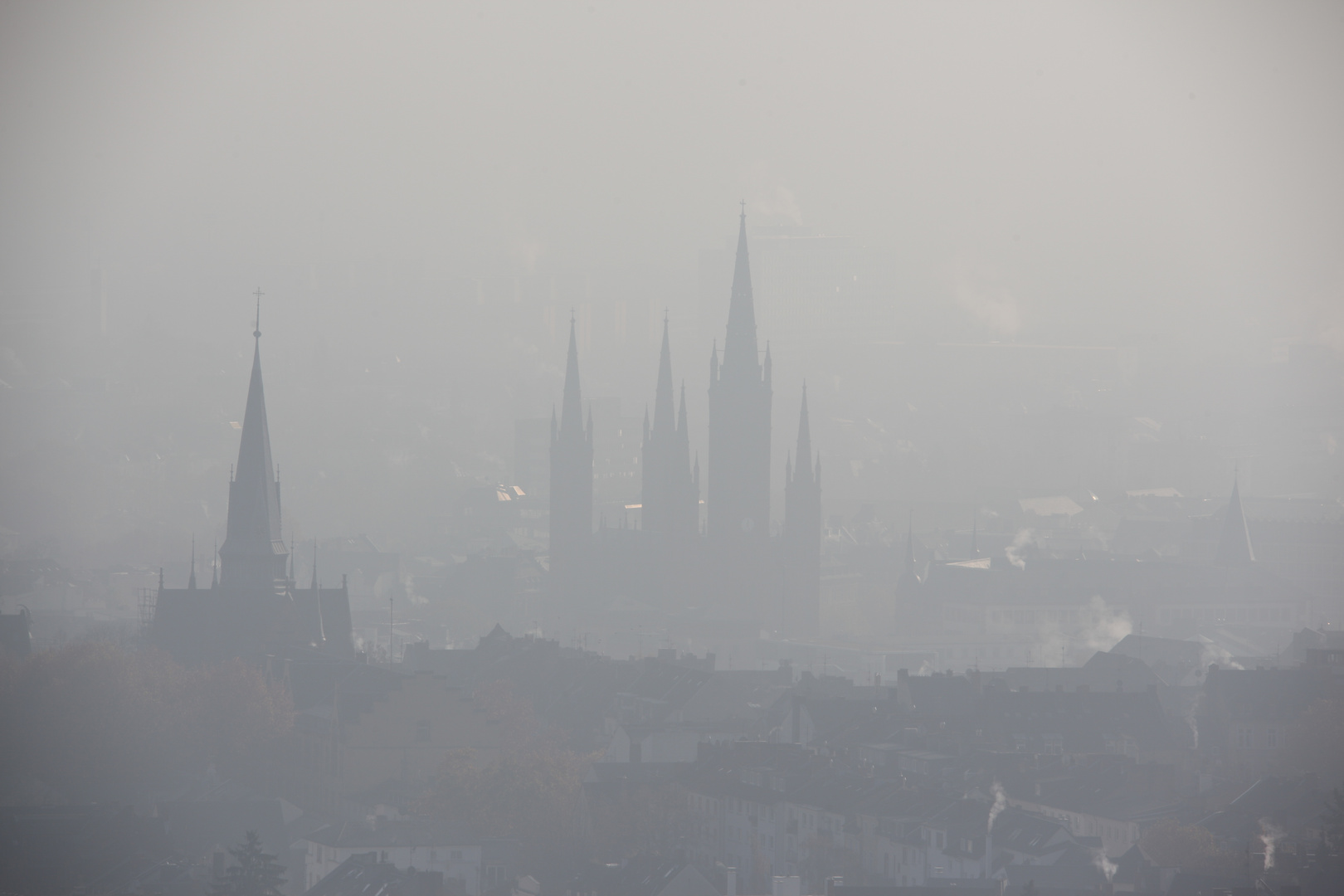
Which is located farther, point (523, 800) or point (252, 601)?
point (252, 601)

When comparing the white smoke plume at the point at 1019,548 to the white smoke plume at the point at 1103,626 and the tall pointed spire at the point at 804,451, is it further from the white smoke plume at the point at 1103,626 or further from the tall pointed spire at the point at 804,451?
the tall pointed spire at the point at 804,451

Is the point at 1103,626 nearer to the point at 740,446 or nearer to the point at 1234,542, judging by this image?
the point at 1234,542

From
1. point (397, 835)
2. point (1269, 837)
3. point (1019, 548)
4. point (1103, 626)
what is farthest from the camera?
point (1019, 548)

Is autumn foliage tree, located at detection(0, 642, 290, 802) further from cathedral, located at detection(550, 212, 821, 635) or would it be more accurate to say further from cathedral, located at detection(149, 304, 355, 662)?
cathedral, located at detection(550, 212, 821, 635)

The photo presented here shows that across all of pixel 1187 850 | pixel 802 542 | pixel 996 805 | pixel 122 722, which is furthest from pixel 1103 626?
pixel 1187 850

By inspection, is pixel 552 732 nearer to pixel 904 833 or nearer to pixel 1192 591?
pixel 904 833

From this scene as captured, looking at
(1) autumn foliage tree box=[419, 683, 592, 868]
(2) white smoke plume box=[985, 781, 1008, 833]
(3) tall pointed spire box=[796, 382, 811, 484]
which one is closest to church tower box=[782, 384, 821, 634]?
(3) tall pointed spire box=[796, 382, 811, 484]

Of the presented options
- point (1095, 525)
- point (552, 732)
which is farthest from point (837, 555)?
point (552, 732)

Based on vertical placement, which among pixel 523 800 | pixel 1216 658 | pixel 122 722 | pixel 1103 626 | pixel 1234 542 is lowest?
pixel 523 800
